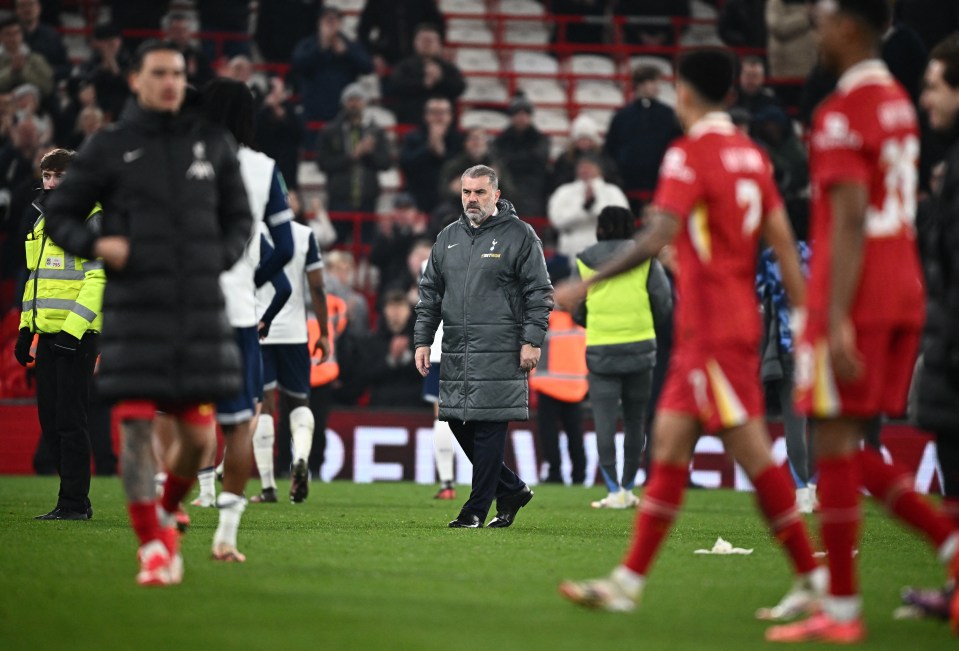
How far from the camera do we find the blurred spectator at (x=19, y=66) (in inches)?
795

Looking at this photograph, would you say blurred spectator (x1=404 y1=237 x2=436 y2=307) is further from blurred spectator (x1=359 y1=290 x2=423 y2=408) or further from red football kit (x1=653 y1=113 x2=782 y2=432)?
red football kit (x1=653 y1=113 x2=782 y2=432)

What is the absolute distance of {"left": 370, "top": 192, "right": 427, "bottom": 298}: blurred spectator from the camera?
1916 centimetres

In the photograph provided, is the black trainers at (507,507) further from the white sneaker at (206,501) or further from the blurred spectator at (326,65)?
the blurred spectator at (326,65)

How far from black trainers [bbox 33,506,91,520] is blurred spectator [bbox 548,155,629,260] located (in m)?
8.95

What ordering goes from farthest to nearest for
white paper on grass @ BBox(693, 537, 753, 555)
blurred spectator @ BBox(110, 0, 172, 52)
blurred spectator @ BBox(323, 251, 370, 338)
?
1. blurred spectator @ BBox(110, 0, 172, 52)
2. blurred spectator @ BBox(323, 251, 370, 338)
3. white paper on grass @ BBox(693, 537, 753, 555)

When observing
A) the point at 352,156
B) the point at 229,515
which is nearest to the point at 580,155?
the point at 352,156

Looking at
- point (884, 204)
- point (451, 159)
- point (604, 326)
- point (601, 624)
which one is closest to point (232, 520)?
point (601, 624)

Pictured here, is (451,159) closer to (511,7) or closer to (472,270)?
(511,7)

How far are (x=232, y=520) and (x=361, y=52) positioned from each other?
1431 cm

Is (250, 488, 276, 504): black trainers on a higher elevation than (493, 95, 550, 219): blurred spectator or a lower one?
lower

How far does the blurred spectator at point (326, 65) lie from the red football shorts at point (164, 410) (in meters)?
14.3

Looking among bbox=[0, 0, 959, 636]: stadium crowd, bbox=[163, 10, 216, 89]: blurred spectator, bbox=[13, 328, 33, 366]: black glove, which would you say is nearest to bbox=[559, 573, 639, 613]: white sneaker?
bbox=[13, 328, 33, 366]: black glove

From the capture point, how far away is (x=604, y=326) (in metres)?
13.0

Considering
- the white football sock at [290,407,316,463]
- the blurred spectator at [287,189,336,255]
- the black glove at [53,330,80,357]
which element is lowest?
the white football sock at [290,407,316,463]
